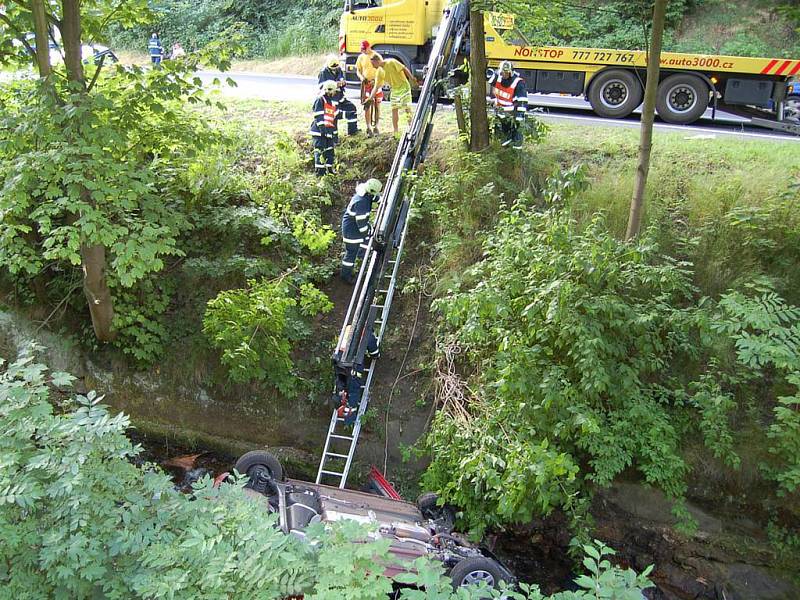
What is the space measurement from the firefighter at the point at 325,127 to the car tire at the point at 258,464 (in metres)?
4.95

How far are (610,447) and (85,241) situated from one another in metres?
5.98

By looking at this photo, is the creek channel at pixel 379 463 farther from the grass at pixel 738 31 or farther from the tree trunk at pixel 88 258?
the grass at pixel 738 31

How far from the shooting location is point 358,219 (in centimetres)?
860

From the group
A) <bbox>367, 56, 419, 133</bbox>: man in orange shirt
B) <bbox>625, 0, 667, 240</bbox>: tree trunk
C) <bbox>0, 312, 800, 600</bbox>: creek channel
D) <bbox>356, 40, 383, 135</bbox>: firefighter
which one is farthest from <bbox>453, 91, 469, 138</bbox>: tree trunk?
<bbox>0, 312, 800, 600</bbox>: creek channel

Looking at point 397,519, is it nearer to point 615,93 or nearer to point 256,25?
point 615,93

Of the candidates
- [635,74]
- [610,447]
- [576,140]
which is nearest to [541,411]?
[610,447]

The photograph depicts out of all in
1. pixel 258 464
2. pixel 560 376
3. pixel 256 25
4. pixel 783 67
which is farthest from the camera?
pixel 256 25

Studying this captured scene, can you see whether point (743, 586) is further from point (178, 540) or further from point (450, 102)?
point (450, 102)

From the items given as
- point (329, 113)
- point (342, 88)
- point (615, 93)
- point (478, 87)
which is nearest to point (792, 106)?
point (615, 93)

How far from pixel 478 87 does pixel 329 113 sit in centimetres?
231

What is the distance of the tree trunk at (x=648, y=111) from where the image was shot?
23.1 feet

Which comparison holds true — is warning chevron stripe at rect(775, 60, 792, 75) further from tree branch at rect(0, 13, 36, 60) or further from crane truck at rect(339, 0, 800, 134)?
tree branch at rect(0, 13, 36, 60)

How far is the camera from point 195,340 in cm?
893

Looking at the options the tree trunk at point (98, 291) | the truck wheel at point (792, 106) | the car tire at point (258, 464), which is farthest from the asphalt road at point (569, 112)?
the car tire at point (258, 464)
